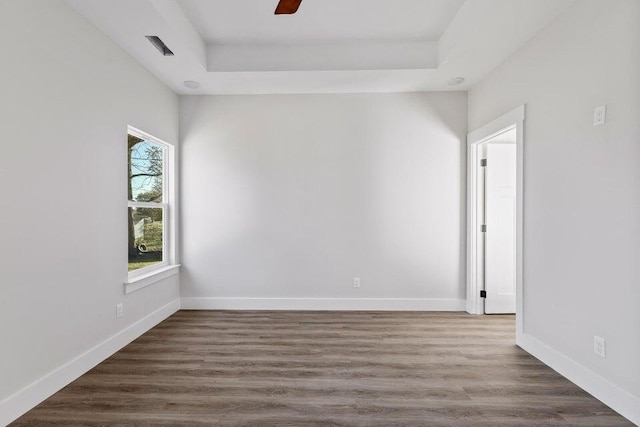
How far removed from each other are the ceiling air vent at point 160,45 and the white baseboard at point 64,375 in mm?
2451

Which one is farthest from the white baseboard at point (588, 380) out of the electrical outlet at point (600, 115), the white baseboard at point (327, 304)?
the electrical outlet at point (600, 115)

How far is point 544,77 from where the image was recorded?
254 cm

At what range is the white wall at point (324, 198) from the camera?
12.6ft

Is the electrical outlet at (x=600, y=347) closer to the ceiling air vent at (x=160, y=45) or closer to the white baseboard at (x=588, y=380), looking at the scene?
the white baseboard at (x=588, y=380)

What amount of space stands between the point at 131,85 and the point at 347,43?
205 cm

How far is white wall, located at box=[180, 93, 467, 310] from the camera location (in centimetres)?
386

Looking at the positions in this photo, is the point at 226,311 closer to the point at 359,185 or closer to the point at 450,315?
the point at 359,185

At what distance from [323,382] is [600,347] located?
69.7 inches

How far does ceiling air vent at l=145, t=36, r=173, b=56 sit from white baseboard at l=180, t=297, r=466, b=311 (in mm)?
2667

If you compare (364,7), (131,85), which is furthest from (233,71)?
(364,7)

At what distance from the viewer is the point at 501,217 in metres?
3.68

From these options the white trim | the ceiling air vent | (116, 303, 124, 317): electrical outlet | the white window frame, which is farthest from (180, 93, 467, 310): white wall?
(116, 303, 124, 317): electrical outlet

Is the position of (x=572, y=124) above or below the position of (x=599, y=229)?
above

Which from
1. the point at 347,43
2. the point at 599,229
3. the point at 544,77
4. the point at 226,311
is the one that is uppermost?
the point at 347,43
